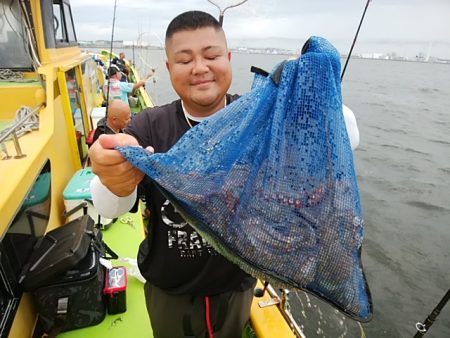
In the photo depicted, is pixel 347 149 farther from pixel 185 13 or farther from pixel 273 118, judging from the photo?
pixel 185 13

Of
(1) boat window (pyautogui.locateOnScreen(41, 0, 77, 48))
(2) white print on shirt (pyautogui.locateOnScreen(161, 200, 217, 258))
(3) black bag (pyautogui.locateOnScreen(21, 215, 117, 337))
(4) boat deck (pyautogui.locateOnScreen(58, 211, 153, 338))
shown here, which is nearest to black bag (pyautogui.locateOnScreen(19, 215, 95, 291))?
(3) black bag (pyautogui.locateOnScreen(21, 215, 117, 337))

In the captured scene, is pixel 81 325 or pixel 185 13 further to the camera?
pixel 81 325

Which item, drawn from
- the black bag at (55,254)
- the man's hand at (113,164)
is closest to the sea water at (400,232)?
the man's hand at (113,164)

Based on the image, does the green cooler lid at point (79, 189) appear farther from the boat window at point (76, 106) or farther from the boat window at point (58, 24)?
the boat window at point (58, 24)

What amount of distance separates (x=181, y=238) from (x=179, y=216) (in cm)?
12

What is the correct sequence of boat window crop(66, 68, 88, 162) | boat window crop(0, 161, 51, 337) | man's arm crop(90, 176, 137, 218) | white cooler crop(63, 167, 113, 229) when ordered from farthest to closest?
1. boat window crop(66, 68, 88, 162)
2. white cooler crop(63, 167, 113, 229)
3. boat window crop(0, 161, 51, 337)
4. man's arm crop(90, 176, 137, 218)

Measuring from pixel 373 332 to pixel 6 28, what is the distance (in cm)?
756

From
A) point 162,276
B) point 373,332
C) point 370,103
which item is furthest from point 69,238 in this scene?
point 370,103

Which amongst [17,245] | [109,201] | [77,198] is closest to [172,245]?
[109,201]

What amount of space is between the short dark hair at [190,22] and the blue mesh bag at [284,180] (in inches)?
24.1

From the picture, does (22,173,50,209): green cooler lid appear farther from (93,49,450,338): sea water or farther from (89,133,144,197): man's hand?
(93,49,450,338): sea water

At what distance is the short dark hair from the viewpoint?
60.6 inches

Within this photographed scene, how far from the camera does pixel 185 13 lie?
163cm

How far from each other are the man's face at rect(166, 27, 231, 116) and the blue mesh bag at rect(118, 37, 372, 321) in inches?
17.2
